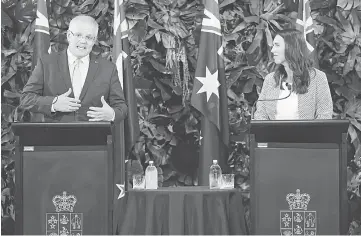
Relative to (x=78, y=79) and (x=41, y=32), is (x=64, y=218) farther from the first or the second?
(x=41, y=32)

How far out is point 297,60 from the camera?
14.5 ft

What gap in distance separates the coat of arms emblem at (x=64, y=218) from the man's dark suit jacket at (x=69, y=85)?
1.93ft

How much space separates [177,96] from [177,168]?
2.16ft

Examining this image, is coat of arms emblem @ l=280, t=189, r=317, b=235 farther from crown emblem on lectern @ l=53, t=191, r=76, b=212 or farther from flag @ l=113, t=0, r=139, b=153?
flag @ l=113, t=0, r=139, b=153

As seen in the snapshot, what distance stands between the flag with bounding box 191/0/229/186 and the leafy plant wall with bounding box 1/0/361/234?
1.39 feet

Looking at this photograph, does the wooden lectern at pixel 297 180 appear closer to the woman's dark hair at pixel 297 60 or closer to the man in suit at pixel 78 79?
the woman's dark hair at pixel 297 60

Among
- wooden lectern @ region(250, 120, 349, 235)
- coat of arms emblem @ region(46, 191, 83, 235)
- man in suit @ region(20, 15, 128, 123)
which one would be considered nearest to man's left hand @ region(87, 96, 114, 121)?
man in suit @ region(20, 15, 128, 123)

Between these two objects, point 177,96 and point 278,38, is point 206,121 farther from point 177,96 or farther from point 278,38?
point 278,38

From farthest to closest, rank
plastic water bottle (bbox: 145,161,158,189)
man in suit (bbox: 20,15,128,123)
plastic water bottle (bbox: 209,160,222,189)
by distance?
1. plastic water bottle (bbox: 209,160,222,189)
2. plastic water bottle (bbox: 145,161,158,189)
3. man in suit (bbox: 20,15,128,123)

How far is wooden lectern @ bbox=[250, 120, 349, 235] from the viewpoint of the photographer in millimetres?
4047

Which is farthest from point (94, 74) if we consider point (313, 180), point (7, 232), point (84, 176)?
point (7, 232)

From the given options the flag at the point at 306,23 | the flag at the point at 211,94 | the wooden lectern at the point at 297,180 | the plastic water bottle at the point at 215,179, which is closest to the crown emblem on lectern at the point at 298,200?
the wooden lectern at the point at 297,180

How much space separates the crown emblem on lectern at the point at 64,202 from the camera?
4000mm

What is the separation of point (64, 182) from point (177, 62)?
238 centimetres
